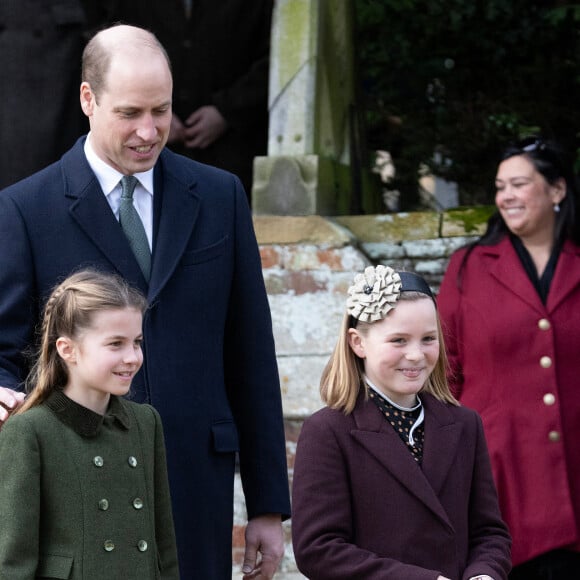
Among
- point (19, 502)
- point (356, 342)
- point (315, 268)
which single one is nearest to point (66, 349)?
point (19, 502)

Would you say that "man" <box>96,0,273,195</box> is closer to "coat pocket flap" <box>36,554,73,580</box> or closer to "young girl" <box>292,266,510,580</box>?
"young girl" <box>292,266,510,580</box>

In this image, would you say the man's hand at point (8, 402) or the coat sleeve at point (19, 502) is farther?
the man's hand at point (8, 402)

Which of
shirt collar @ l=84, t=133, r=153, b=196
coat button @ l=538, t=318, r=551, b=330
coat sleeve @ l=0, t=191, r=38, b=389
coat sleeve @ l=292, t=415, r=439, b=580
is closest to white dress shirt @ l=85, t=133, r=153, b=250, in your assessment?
shirt collar @ l=84, t=133, r=153, b=196

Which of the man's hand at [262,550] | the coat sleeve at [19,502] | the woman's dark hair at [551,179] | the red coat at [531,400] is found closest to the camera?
the coat sleeve at [19,502]

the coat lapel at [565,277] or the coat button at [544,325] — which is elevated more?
the coat lapel at [565,277]

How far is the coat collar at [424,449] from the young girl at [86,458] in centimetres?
47

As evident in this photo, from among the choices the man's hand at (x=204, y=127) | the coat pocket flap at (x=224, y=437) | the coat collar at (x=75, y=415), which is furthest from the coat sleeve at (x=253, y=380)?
the man's hand at (x=204, y=127)

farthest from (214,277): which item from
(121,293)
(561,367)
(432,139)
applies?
(432,139)

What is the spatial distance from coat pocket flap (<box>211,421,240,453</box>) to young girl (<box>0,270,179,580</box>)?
0.22 m

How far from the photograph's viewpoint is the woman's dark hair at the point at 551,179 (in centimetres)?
498

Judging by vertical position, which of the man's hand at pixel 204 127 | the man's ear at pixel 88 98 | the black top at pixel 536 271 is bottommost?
the black top at pixel 536 271

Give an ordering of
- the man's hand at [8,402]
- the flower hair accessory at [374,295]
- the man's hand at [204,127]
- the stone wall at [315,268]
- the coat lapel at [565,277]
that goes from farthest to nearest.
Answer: the man's hand at [204,127] < the stone wall at [315,268] < the coat lapel at [565,277] < the flower hair accessory at [374,295] < the man's hand at [8,402]

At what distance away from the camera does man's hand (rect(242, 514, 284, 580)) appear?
344cm

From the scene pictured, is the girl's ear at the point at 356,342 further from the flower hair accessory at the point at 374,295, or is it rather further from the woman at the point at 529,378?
the woman at the point at 529,378
